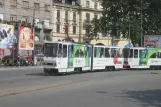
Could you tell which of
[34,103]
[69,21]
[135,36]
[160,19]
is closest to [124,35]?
[135,36]

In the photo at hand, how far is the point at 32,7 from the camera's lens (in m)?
76.6

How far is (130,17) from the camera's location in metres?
63.3

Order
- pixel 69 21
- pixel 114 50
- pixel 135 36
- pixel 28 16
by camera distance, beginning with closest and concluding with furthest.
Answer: pixel 114 50 → pixel 135 36 → pixel 28 16 → pixel 69 21

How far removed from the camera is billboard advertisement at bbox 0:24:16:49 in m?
45.1

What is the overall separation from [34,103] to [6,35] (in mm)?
33344

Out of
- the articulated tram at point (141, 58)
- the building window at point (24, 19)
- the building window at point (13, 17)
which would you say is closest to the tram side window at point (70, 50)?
the articulated tram at point (141, 58)

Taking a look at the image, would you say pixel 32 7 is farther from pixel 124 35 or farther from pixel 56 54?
pixel 56 54

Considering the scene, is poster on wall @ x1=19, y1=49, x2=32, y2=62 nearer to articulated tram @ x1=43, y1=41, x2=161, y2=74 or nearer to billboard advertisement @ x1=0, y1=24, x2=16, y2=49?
billboard advertisement @ x1=0, y1=24, x2=16, y2=49

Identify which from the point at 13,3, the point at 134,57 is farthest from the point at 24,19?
the point at 134,57

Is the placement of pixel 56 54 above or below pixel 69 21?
below

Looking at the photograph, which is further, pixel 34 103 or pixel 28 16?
pixel 28 16

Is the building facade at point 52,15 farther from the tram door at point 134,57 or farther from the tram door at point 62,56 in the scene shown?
the tram door at point 62,56

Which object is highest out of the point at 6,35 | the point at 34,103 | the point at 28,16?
the point at 28,16

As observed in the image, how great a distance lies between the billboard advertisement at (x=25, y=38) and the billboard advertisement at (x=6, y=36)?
6.45 feet
